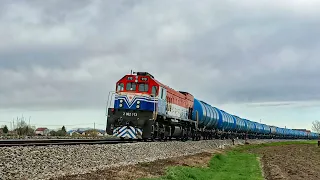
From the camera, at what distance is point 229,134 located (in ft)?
198

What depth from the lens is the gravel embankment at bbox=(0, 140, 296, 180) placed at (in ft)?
35.3

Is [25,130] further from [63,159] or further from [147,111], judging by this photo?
[63,159]

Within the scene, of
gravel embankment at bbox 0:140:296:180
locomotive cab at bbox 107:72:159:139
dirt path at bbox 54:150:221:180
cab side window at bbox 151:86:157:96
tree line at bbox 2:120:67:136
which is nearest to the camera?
gravel embankment at bbox 0:140:296:180

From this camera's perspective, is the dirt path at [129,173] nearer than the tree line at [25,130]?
Yes

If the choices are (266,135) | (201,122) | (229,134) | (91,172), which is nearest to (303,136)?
(266,135)

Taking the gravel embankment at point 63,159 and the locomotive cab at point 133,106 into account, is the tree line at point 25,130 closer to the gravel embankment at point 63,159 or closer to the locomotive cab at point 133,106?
the locomotive cab at point 133,106

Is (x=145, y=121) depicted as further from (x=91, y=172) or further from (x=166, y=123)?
(x=91, y=172)

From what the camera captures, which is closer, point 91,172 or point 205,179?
point 91,172

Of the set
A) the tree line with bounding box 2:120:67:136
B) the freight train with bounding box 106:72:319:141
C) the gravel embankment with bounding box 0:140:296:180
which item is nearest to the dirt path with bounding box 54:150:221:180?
the gravel embankment with bounding box 0:140:296:180

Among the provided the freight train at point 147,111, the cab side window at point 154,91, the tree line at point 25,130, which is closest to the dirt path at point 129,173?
the freight train at point 147,111

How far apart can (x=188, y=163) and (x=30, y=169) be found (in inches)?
444

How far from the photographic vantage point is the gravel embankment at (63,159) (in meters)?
10.8

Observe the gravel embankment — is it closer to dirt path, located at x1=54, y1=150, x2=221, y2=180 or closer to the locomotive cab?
dirt path, located at x1=54, y1=150, x2=221, y2=180

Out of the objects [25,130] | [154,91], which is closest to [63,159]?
[154,91]
